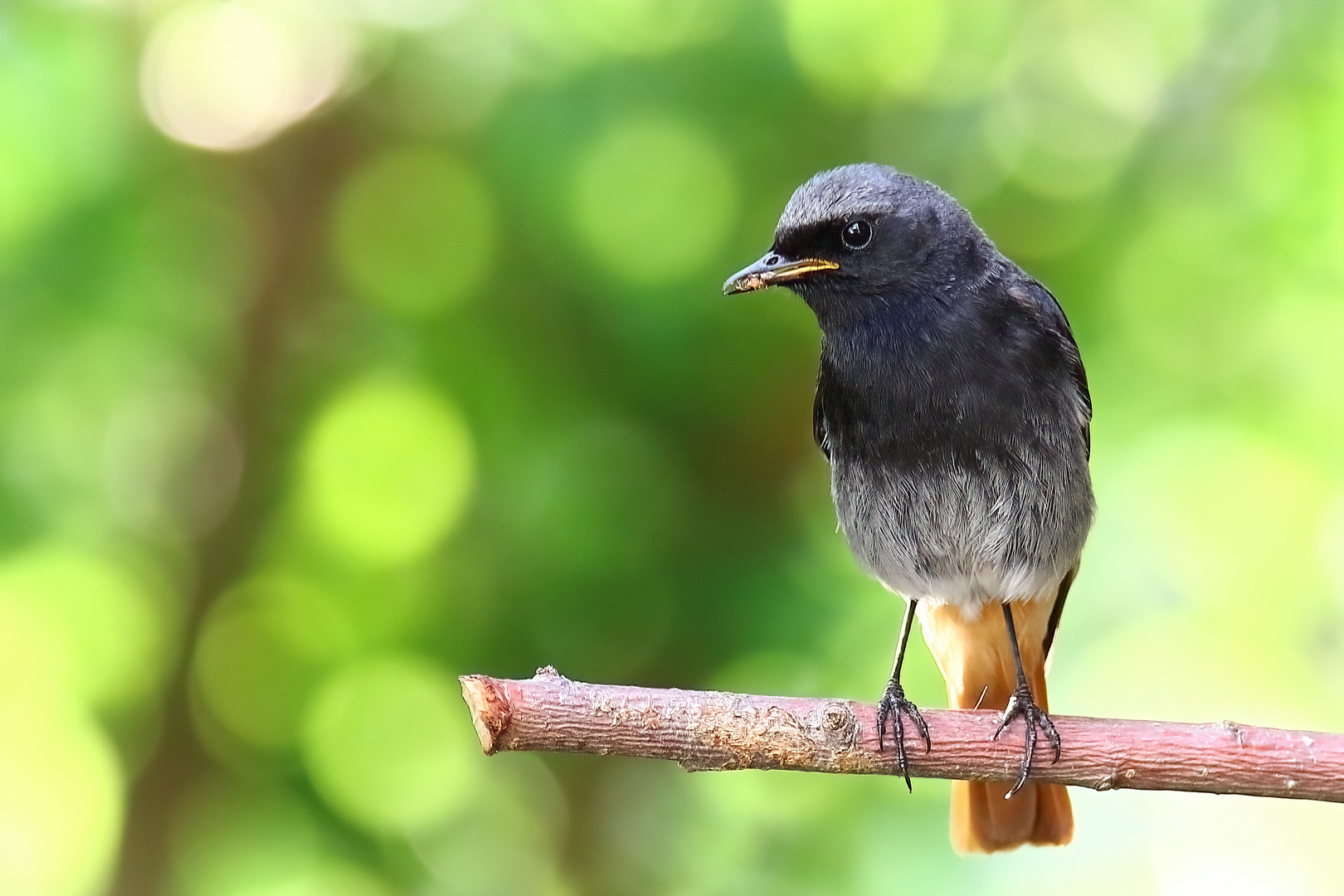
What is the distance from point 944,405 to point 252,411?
2187 millimetres

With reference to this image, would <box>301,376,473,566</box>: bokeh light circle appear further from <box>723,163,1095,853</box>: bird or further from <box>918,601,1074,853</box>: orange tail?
<box>918,601,1074,853</box>: orange tail

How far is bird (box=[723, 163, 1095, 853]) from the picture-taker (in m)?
3.33

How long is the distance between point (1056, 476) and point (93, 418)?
2.91 m

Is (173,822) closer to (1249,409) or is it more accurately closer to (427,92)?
(427,92)

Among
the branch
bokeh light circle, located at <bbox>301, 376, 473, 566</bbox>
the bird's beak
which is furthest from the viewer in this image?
bokeh light circle, located at <bbox>301, 376, 473, 566</bbox>

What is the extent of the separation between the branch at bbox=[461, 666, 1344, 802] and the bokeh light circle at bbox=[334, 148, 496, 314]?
1.90 m

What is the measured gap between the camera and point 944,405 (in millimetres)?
3305

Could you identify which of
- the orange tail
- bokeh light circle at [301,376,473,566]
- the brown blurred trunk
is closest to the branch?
the orange tail

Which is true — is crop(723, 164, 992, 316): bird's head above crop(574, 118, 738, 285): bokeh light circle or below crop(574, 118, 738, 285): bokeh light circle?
below

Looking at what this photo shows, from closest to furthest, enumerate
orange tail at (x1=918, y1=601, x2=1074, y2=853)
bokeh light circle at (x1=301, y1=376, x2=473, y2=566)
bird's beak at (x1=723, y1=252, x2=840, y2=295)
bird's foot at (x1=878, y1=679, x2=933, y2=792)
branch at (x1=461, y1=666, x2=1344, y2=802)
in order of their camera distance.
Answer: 1. branch at (x1=461, y1=666, x2=1344, y2=802)
2. bird's foot at (x1=878, y1=679, x2=933, y2=792)
3. bird's beak at (x1=723, y1=252, x2=840, y2=295)
4. orange tail at (x1=918, y1=601, x2=1074, y2=853)
5. bokeh light circle at (x1=301, y1=376, x2=473, y2=566)

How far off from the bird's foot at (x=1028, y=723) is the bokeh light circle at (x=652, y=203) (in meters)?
1.63

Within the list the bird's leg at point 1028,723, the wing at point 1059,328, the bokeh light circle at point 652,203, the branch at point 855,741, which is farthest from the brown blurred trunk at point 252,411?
the bird's leg at point 1028,723

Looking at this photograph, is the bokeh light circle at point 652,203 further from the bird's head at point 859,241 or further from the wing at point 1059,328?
the wing at point 1059,328

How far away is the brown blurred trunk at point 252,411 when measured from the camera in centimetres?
404
